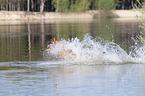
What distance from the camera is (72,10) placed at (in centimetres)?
11775

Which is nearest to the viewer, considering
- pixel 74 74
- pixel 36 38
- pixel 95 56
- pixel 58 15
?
pixel 74 74

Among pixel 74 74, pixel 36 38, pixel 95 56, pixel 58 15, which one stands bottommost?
pixel 36 38

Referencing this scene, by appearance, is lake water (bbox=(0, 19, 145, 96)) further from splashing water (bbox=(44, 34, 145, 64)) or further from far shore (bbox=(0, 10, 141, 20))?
far shore (bbox=(0, 10, 141, 20))

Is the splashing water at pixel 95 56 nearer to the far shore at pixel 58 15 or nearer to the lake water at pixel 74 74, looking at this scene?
the lake water at pixel 74 74

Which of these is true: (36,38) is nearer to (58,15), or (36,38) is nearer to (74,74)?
(74,74)

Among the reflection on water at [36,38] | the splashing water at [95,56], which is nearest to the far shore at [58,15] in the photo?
the reflection on water at [36,38]

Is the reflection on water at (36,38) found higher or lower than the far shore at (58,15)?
lower

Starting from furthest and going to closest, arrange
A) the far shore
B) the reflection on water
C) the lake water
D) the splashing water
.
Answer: the far shore
the reflection on water
the splashing water
the lake water

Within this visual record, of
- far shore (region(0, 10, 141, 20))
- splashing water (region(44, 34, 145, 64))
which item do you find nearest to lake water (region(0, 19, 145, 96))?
splashing water (region(44, 34, 145, 64))

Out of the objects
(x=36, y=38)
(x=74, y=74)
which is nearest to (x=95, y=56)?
(x=74, y=74)

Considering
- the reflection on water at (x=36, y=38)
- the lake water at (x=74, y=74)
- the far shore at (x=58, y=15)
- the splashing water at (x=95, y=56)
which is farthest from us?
the far shore at (x=58, y=15)

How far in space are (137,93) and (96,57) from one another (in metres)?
8.46

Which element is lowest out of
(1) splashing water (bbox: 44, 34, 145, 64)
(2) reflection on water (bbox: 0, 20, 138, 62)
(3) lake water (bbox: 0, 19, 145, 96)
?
(2) reflection on water (bbox: 0, 20, 138, 62)

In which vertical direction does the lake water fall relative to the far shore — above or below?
below
